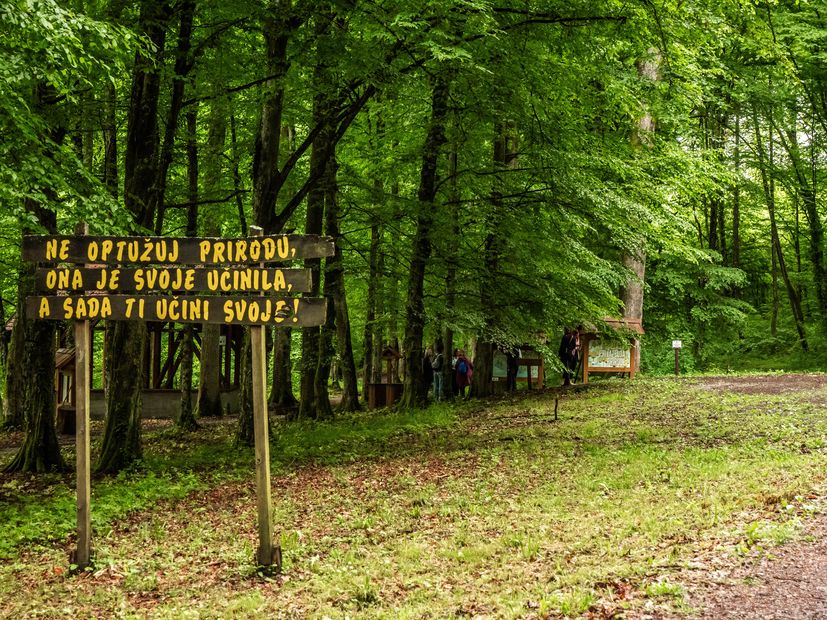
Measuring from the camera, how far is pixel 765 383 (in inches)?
660

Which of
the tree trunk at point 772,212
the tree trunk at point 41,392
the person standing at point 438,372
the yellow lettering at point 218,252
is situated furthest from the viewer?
the tree trunk at point 772,212

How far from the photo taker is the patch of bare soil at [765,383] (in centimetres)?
1543

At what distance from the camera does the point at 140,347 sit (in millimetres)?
10797

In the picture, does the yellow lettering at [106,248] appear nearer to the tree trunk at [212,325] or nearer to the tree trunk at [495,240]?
the tree trunk at [212,325]

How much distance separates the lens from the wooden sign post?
632 centimetres

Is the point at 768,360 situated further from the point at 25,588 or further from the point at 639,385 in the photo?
the point at 25,588

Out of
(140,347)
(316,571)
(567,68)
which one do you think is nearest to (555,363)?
(567,68)

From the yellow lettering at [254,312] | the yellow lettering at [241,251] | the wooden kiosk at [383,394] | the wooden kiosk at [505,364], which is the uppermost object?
the yellow lettering at [241,251]

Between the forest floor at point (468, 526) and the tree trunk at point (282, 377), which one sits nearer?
the forest floor at point (468, 526)

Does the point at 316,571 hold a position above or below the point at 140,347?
below

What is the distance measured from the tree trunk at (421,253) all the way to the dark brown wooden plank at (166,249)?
776 cm

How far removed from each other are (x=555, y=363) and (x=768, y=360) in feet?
41.6

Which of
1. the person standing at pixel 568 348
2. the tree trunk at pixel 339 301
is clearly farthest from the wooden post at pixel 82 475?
the person standing at pixel 568 348

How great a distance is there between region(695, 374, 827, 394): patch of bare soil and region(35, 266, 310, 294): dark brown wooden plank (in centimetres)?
1211
